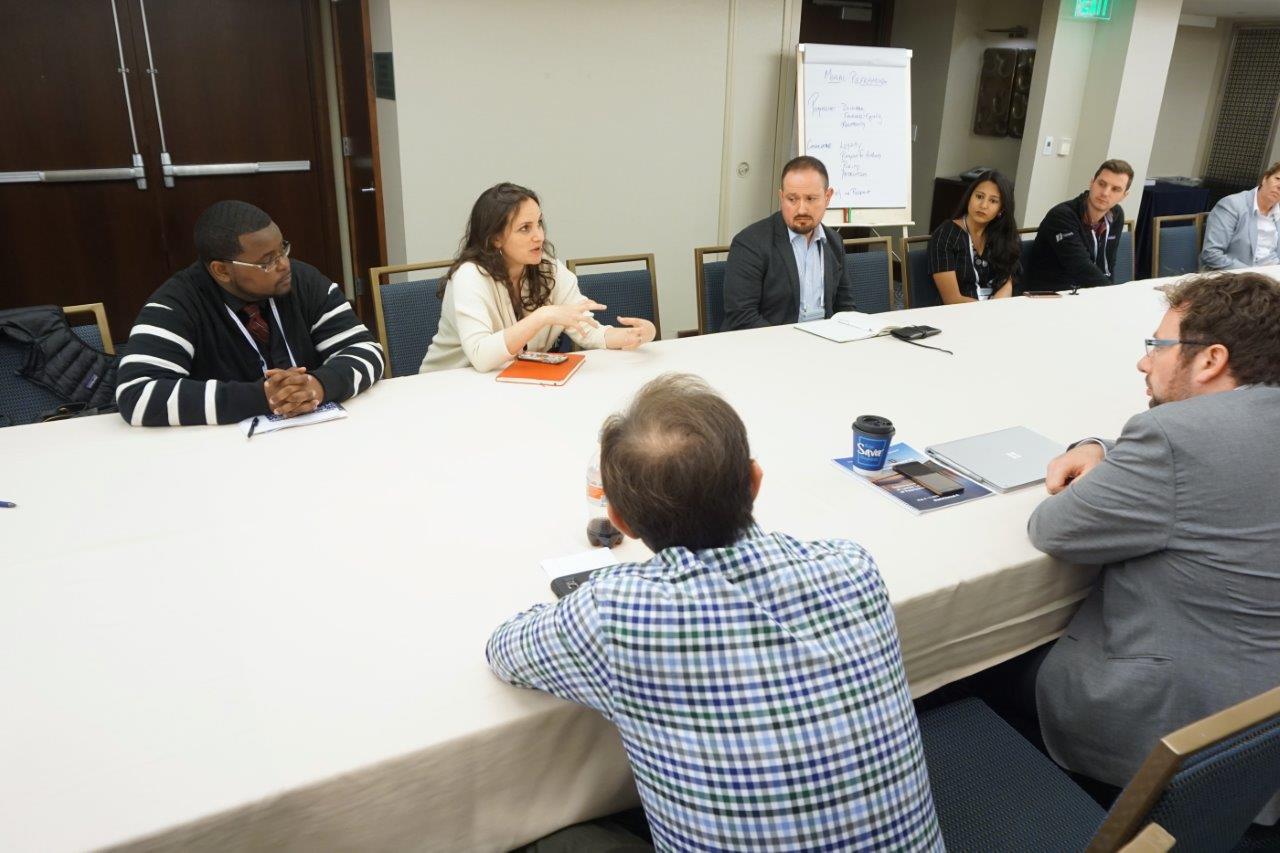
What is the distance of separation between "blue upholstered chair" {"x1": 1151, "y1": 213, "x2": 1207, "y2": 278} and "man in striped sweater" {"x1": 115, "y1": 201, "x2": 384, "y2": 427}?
4117 mm

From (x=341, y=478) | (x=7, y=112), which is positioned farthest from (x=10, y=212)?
(x=341, y=478)

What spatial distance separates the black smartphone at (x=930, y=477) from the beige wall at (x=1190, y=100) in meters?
6.70

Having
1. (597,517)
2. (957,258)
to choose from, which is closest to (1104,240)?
(957,258)

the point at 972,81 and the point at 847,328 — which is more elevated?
the point at 972,81

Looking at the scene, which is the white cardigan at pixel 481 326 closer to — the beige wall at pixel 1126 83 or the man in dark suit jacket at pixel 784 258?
the man in dark suit jacket at pixel 784 258

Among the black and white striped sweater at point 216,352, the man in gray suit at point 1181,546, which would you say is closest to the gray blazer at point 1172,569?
the man in gray suit at point 1181,546

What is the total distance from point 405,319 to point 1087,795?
217 centimetres

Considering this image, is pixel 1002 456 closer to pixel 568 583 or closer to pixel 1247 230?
pixel 568 583

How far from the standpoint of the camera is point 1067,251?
388 cm

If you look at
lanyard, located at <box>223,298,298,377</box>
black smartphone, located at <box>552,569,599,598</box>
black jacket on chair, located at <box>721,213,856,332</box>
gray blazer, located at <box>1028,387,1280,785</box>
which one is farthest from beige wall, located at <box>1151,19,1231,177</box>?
black smartphone, located at <box>552,569,599,598</box>

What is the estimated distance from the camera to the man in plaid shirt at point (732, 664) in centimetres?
84

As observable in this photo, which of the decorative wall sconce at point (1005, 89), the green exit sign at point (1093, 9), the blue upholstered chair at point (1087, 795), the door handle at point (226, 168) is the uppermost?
the green exit sign at point (1093, 9)

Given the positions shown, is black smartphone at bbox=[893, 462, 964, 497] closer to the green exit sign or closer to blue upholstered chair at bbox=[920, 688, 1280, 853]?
blue upholstered chair at bbox=[920, 688, 1280, 853]

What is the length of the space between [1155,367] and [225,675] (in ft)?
5.35
